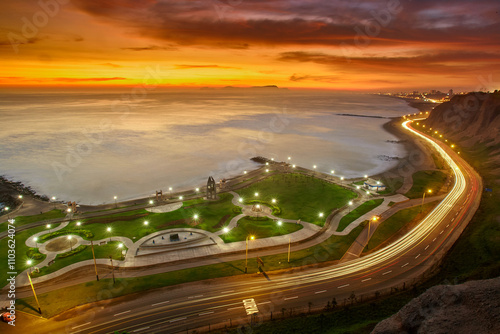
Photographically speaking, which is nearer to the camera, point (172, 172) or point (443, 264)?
point (443, 264)

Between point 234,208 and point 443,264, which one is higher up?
point 234,208

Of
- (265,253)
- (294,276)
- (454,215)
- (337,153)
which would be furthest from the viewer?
(337,153)

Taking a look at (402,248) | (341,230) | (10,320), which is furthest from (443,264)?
(10,320)

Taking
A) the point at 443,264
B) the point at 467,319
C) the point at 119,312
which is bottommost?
the point at 443,264

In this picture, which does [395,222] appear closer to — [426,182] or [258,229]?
[258,229]

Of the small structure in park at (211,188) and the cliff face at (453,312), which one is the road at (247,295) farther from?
the small structure in park at (211,188)

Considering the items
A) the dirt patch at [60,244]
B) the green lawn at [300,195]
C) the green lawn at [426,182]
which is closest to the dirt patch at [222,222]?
the green lawn at [300,195]

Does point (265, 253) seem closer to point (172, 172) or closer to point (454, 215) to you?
point (454, 215)

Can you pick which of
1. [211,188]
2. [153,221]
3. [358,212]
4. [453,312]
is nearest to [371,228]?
[358,212]
